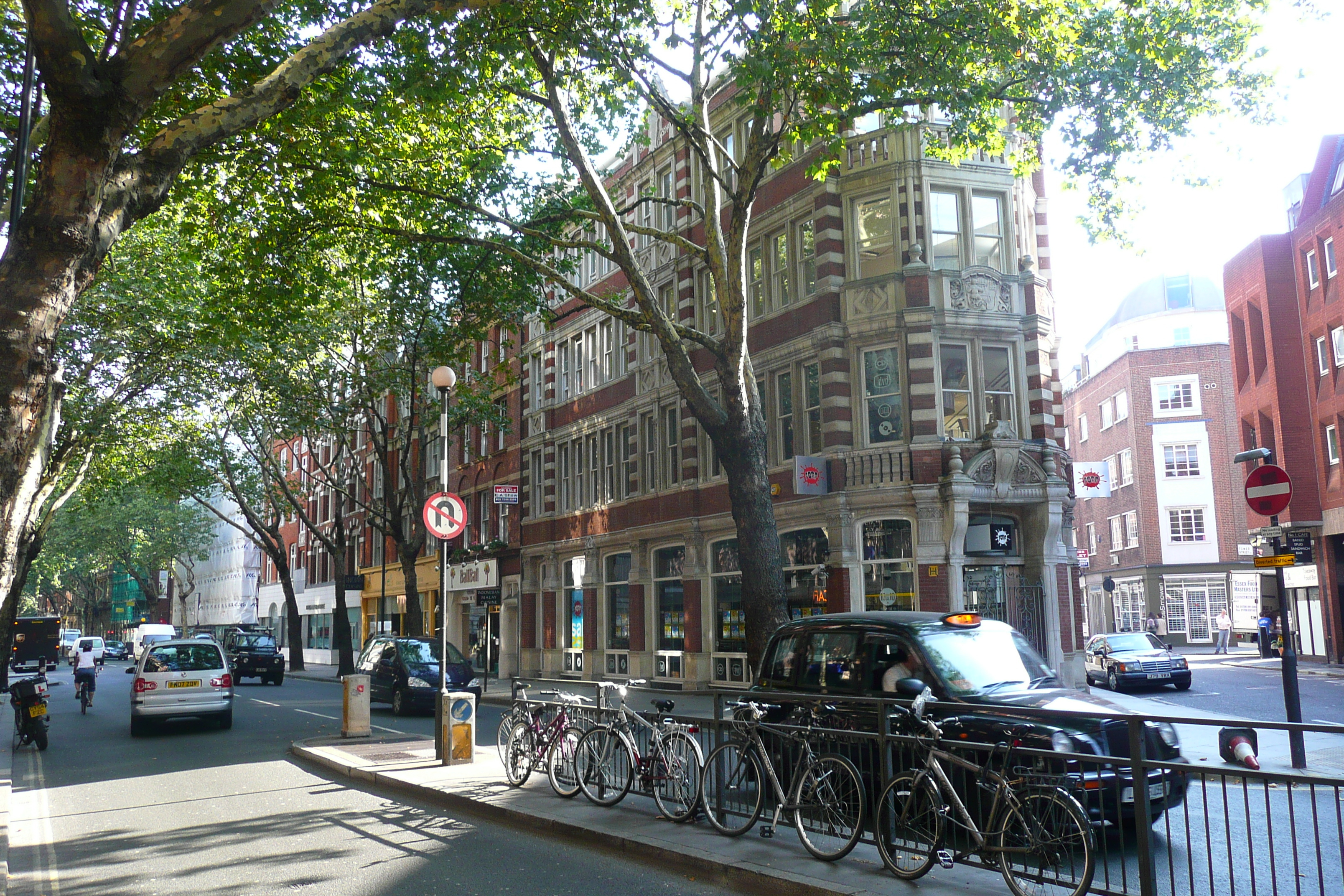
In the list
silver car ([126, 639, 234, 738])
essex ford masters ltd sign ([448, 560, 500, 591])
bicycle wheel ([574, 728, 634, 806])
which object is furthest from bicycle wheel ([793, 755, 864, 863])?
essex ford masters ltd sign ([448, 560, 500, 591])

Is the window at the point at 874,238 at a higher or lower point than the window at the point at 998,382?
higher

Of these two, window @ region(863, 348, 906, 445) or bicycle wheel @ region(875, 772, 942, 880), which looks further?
window @ region(863, 348, 906, 445)

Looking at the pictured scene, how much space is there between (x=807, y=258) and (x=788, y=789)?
17.5 meters

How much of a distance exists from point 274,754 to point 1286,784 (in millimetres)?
13851

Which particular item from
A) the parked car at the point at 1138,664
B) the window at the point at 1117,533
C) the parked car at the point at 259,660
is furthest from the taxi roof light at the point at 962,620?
the window at the point at 1117,533

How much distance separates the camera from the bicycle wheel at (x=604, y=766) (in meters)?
9.38

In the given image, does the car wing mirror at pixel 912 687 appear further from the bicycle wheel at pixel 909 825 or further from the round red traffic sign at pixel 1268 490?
the round red traffic sign at pixel 1268 490

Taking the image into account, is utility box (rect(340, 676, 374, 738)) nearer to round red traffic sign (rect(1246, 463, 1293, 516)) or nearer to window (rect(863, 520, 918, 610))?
window (rect(863, 520, 918, 610))

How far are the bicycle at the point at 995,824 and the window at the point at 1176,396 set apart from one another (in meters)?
53.2

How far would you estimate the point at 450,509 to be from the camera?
44.4ft

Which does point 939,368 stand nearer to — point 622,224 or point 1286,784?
point 622,224

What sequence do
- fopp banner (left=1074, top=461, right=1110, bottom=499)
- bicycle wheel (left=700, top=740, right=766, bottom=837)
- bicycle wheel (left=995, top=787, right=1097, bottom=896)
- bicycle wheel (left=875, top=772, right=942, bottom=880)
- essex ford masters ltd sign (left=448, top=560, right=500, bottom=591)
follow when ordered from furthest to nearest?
essex ford masters ltd sign (left=448, top=560, right=500, bottom=591) < fopp banner (left=1074, top=461, right=1110, bottom=499) < bicycle wheel (left=700, top=740, right=766, bottom=837) < bicycle wheel (left=875, top=772, right=942, bottom=880) < bicycle wheel (left=995, top=787, right=1097, bottom=896)

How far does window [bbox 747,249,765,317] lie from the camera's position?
25.5 m

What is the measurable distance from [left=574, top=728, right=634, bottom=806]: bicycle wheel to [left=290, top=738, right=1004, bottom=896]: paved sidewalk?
0.49ft
